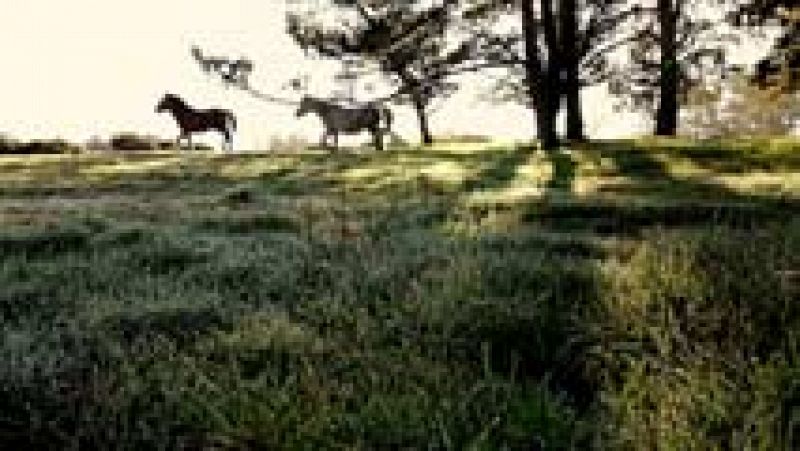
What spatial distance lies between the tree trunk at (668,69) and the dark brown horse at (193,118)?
42.0 ft

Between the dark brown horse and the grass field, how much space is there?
24.6 metres

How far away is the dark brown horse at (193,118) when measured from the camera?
3369 centimetres

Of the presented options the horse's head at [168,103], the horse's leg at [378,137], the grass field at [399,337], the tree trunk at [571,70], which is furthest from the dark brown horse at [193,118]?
the grass field at [399,337]

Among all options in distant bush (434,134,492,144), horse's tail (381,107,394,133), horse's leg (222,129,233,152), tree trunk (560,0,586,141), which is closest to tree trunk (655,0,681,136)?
tree trunk (560,0,586,141)

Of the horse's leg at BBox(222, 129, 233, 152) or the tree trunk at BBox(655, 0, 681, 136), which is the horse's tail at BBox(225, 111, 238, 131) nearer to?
the horse's leg at BBox(222, 129, 233, 152)

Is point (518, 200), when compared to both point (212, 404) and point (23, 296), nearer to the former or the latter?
point (23, 296)

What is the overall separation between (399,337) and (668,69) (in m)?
25.6

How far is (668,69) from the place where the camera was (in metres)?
29.0

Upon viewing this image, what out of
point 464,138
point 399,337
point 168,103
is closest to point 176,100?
point 168,103

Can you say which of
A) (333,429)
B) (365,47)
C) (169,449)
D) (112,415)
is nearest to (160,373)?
(112,415)

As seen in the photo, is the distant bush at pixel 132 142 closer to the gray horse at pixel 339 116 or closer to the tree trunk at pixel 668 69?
the gray horse at pixel 339 116

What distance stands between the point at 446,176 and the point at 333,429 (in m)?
15.2

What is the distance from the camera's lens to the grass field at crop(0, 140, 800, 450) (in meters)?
3.50

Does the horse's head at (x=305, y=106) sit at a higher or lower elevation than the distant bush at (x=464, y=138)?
higher
